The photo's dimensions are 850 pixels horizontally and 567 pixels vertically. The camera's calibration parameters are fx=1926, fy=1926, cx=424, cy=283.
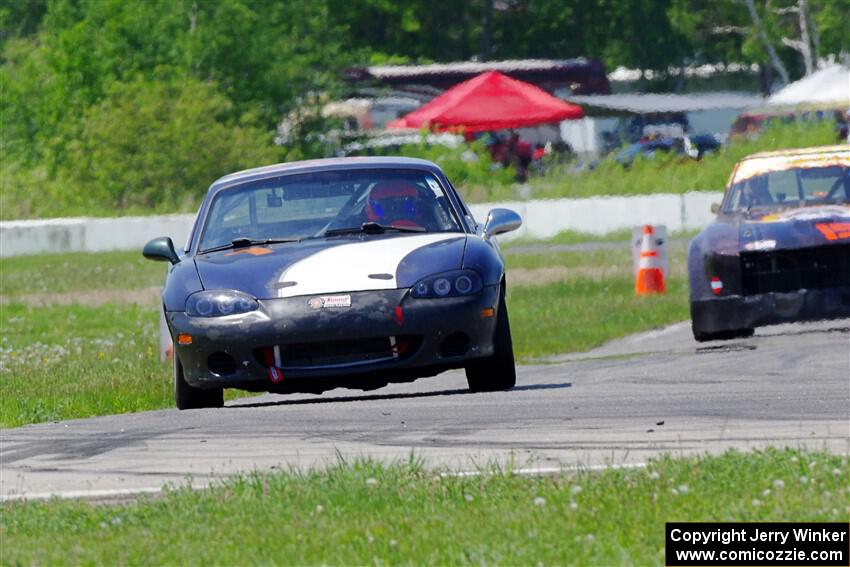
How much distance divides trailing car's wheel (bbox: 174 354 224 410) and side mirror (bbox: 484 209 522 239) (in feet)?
5.93

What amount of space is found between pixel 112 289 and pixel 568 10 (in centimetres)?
5913

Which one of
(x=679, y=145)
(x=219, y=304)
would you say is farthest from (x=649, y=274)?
(x=679, y=145)

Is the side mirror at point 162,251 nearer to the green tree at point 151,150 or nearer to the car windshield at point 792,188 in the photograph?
the car windshield at point 792,188

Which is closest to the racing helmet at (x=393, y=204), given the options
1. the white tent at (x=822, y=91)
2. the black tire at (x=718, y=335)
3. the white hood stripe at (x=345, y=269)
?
the white hood stripe at (x=345, y=269)

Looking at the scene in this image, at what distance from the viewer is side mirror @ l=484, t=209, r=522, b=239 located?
36.6 feet

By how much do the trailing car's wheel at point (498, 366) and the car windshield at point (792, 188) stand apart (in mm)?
4764

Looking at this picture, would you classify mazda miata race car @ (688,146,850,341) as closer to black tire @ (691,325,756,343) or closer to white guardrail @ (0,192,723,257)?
black tire @ (691,325,756,343)

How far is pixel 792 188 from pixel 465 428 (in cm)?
633

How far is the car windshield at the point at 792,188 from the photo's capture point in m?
15.2

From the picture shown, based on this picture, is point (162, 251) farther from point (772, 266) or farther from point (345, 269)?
point (772, 266)

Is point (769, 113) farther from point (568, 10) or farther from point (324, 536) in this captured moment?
point (324, 536)

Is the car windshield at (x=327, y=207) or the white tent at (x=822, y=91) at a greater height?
the white tent at (x=822, y=91)

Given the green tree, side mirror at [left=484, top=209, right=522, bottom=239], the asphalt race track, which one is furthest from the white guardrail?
side mirror at [left=484, top=209, right=522, bottom=239]

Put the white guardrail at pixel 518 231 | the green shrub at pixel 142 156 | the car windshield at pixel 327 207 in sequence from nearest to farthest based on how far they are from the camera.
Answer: the car windshield at pixel 327 207 → the white guardrail at pixel 518 231 → the green shrub at pixel 142 156
